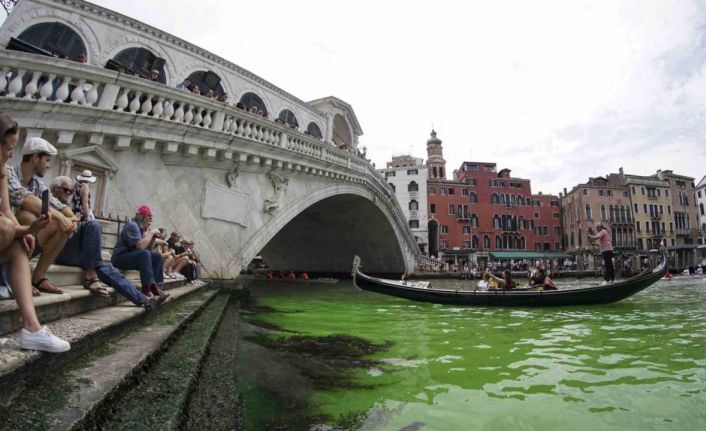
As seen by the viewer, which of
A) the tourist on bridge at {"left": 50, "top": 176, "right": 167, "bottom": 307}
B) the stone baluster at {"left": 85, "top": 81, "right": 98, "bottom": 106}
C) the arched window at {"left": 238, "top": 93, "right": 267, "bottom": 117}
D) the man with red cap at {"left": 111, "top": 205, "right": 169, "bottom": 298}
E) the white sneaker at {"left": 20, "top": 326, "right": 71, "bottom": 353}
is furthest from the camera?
the arched window at {"left": 238, "top": 93, "right": 267, "bottom": 117}

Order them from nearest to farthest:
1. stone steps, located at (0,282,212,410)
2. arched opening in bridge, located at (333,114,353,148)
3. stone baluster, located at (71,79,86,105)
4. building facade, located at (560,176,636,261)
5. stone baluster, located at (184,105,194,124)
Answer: stone steps, located at (0,282,212,410), stone baluster, located at (71,79,86,105), stone baluster, located at (184,105,194,124), arched opening in bridge, located at (333,114,353,148), building facade, located at (560,176,636,261)

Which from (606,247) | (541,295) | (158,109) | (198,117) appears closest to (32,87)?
(158,109)

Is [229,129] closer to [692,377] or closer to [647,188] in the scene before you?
[692,377]

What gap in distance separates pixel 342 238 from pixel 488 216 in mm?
21122

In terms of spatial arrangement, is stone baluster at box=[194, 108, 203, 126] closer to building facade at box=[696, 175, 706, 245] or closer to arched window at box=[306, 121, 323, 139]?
arched window at box=[306, 121, 323, 139]

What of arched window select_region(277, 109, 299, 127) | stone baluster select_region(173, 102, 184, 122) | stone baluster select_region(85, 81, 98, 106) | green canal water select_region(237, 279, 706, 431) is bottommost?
green canal water select_region(237, 279, 706, 431)

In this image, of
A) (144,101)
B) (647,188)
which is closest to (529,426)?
(144,101)

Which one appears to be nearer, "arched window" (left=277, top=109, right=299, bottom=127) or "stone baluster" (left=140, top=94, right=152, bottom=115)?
"stone baluster" (left=140, top=94, right=152, bottom=115)

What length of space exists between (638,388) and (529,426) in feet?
4.05

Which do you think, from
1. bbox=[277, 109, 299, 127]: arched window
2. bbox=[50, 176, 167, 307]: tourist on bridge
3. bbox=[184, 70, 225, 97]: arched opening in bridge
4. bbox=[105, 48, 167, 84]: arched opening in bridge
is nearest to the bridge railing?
bbox=[105, 48, 167, 84]: arched opening in bridge

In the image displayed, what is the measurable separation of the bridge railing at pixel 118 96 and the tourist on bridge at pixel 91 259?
316 cm

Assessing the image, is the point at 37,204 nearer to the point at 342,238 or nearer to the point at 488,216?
the point at 342,238

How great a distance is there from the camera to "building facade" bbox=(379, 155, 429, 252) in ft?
119

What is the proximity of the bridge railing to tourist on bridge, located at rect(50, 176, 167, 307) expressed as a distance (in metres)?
3.16
